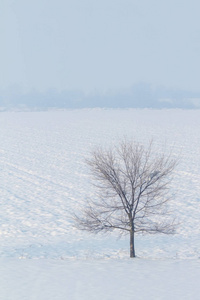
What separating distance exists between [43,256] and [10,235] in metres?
3.34

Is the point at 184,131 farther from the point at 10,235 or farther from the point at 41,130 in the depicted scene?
the point at 10,235

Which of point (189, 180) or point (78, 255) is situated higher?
point (189, 180)

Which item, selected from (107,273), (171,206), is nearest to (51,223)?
(171,206)

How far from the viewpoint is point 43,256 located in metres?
16.2

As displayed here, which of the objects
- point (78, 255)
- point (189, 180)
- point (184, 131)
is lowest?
point (78, 255)

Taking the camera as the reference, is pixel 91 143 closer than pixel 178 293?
No

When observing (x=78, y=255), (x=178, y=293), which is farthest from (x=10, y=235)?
(x=178, y=293)

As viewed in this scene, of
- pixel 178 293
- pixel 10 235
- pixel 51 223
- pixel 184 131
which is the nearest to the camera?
pixel 178 293

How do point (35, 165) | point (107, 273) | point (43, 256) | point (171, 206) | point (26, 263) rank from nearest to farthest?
1. point (107, 273)
2. point (26, 263)
3. point (43, 256)
4. point (171, 206)
5. point (35, 165)

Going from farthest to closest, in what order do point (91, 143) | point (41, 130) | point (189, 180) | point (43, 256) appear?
point (41, 130)
point (91, 143)
point (189, 180)
point (43, 256)

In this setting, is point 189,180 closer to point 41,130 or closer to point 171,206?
point 171,206

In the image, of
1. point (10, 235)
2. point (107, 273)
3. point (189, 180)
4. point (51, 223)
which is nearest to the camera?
point (107, 273)

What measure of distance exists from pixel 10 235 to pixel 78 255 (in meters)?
4.08

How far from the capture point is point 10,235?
18.9 metres
